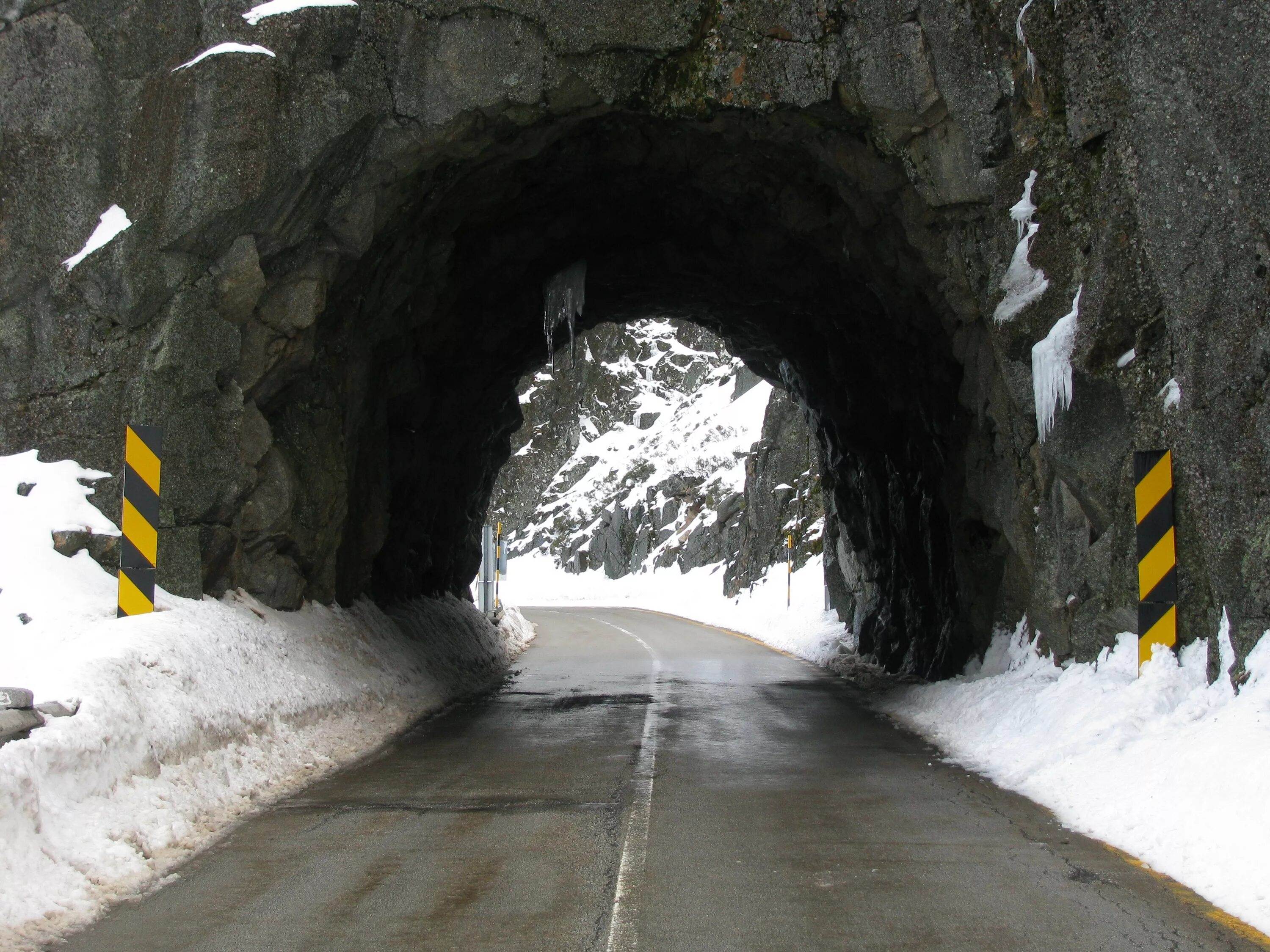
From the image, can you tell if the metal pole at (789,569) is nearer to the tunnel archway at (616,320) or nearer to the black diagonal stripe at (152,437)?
the tunnel archway at (616,320)

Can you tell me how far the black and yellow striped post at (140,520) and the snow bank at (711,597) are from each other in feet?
44.6

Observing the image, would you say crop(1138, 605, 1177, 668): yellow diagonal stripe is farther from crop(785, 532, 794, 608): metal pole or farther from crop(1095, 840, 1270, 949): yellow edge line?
crop(785, 532, 794, 608): metal pole

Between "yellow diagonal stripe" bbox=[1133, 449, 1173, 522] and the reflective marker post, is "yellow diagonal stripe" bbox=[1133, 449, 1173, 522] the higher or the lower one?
the higher one

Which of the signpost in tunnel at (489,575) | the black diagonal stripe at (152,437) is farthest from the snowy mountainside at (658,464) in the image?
the black diagonal stripe at (152,437)

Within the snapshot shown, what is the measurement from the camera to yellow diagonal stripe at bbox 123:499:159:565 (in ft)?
30.5

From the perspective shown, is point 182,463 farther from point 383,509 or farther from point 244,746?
point 383,509

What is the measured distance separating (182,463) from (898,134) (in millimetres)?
7641

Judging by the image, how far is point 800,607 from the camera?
94.3ft

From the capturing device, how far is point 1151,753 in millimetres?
Answer: 7355

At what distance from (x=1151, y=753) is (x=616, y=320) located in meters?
16.4

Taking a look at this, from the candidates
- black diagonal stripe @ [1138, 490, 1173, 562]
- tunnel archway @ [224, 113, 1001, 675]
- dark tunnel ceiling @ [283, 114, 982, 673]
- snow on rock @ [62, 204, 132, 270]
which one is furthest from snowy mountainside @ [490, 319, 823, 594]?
black diagonal stripe @ [1138, 490, 1173, 562]

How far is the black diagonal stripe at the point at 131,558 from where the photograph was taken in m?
9.20

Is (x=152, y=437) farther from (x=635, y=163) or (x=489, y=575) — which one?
(x=489, y=575)

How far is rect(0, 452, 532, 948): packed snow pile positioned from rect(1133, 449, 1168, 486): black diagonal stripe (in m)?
6.93
